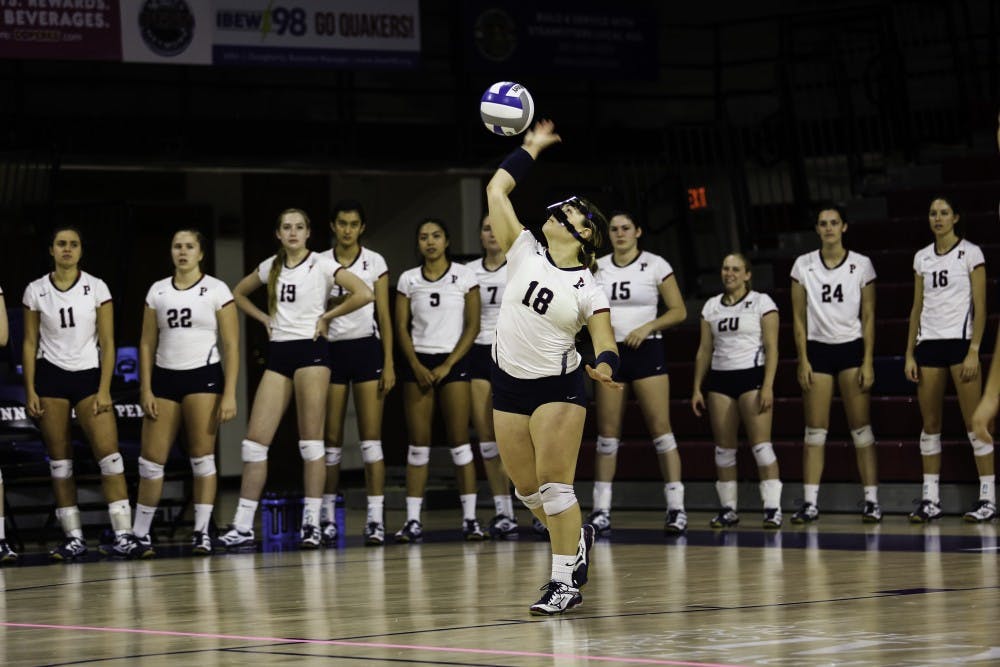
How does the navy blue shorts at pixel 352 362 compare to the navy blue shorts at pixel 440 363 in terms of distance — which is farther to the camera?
the navy blue shorts at pixel 440 363

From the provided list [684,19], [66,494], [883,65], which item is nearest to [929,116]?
[883,65]

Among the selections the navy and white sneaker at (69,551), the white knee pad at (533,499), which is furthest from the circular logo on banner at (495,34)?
the white knee pad at (533,499)

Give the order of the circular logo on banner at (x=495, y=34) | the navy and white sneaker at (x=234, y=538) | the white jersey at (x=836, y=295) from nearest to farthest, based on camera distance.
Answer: the navy and white sneaker at (x=234, y=538) < the white jersey at (x=836, y=295) < the circular logo on banner at (x=495, y=34)

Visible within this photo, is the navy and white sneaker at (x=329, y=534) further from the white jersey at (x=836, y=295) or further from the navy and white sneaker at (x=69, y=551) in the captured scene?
the white jersey at (x=836, y=295)

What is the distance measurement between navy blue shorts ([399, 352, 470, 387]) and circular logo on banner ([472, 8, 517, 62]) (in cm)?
615

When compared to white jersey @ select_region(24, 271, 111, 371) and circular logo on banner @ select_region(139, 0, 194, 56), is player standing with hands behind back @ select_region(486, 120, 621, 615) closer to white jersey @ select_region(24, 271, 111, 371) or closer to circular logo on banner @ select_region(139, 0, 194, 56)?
white jersey @ select_region(24, 271, 111, 371)

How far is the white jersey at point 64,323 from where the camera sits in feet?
32.3

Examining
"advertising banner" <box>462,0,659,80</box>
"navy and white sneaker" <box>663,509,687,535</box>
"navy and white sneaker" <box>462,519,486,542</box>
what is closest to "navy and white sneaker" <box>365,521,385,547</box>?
"navy and white sneaker" <box>462,519,486,542</box>

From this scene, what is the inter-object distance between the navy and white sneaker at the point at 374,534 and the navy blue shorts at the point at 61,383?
1934 millimetres

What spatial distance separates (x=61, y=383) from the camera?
32.2 ft

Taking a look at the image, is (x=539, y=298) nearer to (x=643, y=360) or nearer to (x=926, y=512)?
(x=643, y=360)

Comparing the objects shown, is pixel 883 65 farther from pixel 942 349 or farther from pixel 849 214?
pixel 942 349

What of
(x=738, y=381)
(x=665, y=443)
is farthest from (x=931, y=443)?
(x=665, y=443)


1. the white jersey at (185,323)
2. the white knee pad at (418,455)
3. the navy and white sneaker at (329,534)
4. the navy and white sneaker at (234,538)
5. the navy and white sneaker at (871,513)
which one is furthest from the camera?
the navy and white sneaker at (871,513)
